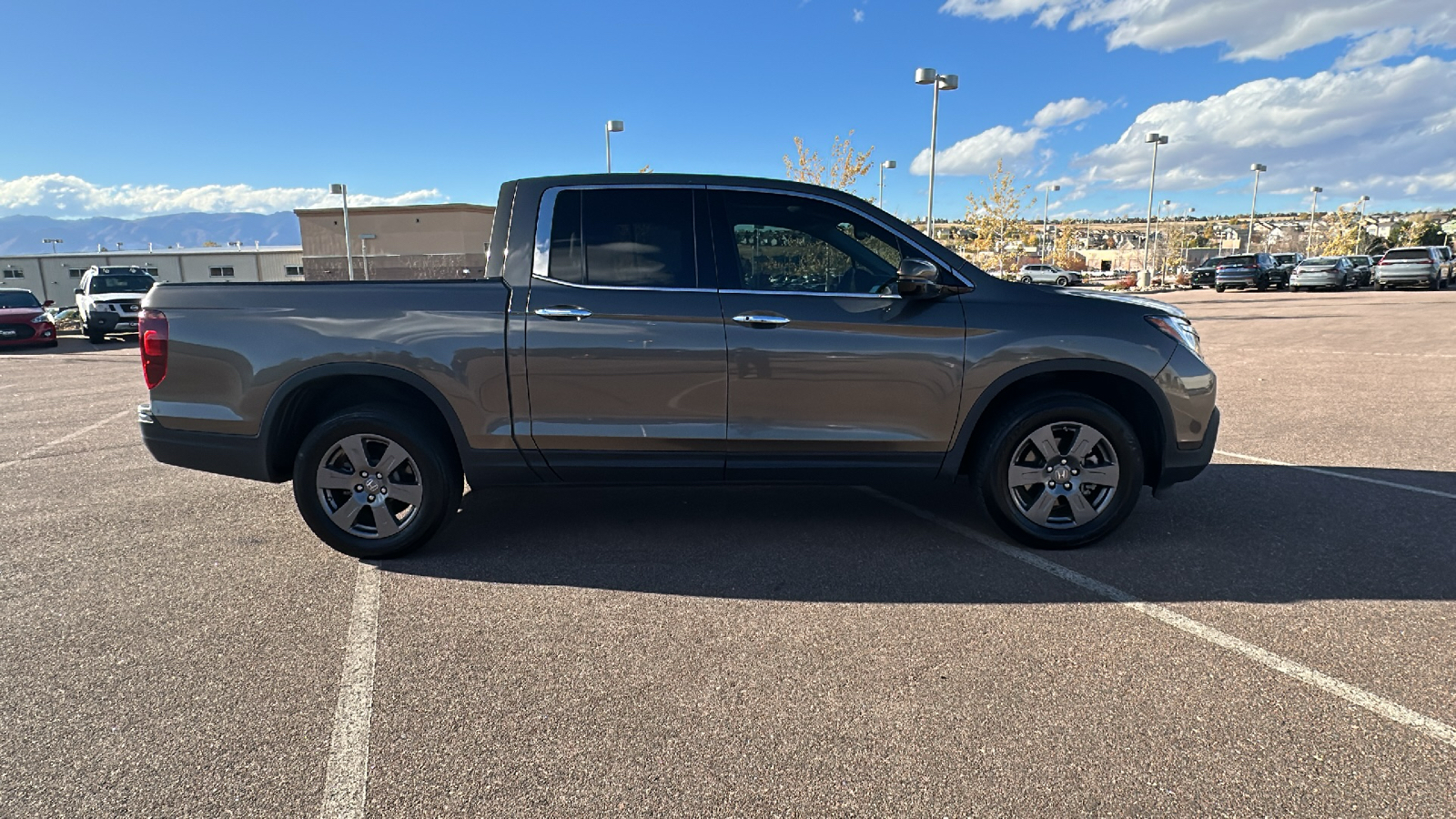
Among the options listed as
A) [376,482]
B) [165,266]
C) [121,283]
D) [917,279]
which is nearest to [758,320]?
[917,279]

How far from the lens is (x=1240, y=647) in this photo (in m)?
3.09

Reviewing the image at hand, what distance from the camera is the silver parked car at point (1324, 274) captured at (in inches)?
1225

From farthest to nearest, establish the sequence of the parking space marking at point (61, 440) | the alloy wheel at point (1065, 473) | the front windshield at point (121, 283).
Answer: the front windshield at point (121, 283) → the parking space marking at point (61, 440) → the alloy wheel at point (1065, 473)

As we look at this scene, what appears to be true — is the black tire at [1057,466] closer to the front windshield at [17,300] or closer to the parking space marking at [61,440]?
the parking space marking at [61,440]

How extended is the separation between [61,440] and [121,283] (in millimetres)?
16924

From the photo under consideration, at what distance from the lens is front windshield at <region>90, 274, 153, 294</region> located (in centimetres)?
2005

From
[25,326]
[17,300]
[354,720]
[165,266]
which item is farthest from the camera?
[165,266]

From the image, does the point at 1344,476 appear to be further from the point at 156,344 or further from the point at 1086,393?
the point at 156,344

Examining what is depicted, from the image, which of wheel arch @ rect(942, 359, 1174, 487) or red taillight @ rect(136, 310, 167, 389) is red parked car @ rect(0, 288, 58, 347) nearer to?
red taillight @ rect(136, 310, 167, 389)

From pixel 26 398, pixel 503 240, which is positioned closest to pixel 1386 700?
pixel 503 240

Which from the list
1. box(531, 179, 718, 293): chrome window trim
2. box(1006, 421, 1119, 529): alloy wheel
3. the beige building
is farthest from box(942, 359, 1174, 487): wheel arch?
the beige building

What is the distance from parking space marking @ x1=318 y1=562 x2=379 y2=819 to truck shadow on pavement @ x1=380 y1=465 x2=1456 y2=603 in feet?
1.81

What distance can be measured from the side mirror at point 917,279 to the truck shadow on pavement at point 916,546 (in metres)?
1.34

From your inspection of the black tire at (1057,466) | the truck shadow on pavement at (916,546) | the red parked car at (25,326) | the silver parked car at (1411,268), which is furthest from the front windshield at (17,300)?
the silver parked car at (1411,268)
